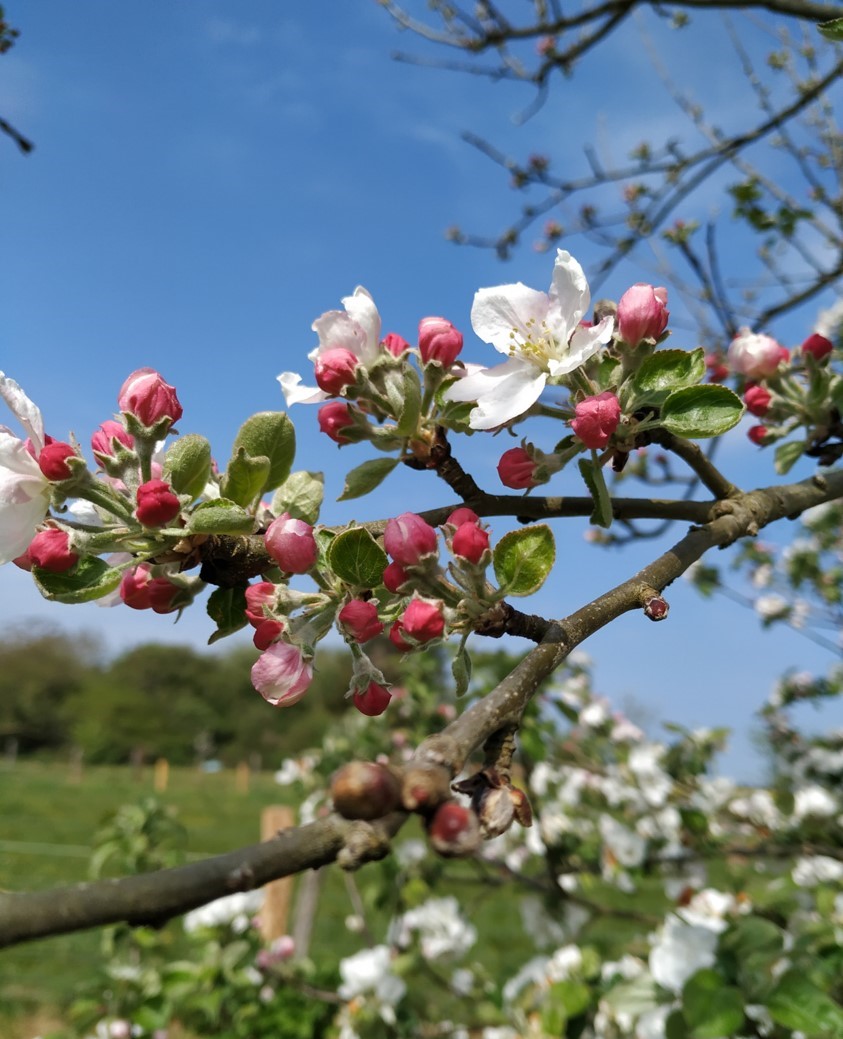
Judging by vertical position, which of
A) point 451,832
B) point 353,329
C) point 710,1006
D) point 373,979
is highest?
point 353,329

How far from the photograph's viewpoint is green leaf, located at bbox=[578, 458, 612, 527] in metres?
0.86

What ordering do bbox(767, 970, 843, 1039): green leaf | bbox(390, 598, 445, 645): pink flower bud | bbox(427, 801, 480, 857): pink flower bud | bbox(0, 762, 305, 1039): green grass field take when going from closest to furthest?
1. bbox(427, 801, 480, 857): pink flower bud
2. bbox(390, 598, 445, 645): pink flower bud
3. bbox(767, 970, 843, 1039): green leaf
4. bbox(0, 762, 305, 1039): green grass field

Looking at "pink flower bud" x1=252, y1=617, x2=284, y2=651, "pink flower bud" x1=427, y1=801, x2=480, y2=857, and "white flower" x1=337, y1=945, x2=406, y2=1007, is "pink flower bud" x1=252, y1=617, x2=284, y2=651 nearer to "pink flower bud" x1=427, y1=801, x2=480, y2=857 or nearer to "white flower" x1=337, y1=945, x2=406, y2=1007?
"pink flower bud" x1=427, y1=801, x2=480, y2=857

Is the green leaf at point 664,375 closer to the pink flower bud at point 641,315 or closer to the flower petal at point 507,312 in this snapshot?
the pink flower bud at point 641,315

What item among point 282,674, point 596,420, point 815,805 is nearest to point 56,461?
point 282,674

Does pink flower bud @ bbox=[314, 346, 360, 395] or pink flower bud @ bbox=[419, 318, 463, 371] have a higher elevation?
pink flower bud @ bbox=[419, 318, 463, 371]

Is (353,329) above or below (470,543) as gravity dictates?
above

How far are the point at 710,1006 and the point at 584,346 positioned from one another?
3.68 ft

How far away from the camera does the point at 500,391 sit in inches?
36.2

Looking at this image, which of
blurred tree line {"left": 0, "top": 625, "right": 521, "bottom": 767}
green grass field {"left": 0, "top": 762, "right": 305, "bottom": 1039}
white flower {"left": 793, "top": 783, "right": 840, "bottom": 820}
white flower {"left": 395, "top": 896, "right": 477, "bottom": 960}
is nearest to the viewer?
white flower {"left": 793, "top": 783, "right": 840, "bottom": 820}

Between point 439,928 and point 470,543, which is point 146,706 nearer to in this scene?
point 439,928

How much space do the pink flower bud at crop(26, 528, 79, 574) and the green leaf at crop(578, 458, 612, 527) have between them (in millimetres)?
525

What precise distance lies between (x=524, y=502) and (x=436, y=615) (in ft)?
0.81

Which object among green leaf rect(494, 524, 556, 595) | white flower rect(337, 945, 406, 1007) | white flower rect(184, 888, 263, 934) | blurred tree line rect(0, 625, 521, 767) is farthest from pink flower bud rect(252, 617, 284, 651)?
blurred tree line rect(0, 625, 521, 767)
